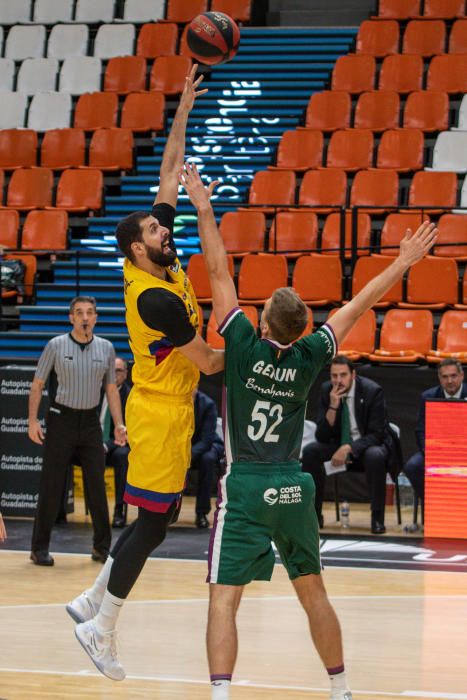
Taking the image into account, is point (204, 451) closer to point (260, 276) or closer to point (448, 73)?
point (260, 276)

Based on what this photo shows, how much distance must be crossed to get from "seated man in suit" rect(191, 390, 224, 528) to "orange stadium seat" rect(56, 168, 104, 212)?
534 cm

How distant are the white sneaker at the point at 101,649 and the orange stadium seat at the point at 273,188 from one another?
9.19 metres

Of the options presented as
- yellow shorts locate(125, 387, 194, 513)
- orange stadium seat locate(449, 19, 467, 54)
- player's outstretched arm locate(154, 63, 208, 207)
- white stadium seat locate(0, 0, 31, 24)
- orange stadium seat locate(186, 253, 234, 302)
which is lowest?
yellow shorts locate(125, 387, 194, 513)

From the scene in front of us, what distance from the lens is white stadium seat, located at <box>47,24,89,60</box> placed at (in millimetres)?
17484

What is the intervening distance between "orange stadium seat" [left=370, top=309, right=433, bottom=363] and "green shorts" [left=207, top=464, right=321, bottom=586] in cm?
685

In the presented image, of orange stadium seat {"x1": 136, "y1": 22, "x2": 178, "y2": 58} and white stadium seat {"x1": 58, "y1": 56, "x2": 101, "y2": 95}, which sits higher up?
orange stadium seat {"x1": 136, "y1": 22, "x2": 178, "y2": 58}

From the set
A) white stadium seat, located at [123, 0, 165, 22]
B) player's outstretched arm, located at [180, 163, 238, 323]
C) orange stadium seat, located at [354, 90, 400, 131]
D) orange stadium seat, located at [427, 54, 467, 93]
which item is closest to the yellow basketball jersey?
player's outstretched arm, located at [180, 163, 238, 323]

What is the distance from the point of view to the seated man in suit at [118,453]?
9.99 m

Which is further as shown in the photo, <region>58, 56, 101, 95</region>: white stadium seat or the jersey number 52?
<region>58, 56, 101, 95</region>: white stadium seat

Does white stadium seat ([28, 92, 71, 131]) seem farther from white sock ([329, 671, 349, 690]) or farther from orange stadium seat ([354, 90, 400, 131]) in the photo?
white sock ([329, 671, 349, 690])

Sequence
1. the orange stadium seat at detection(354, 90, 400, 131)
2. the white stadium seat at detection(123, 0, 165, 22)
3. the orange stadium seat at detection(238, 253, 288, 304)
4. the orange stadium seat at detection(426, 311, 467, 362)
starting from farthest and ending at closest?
the white stadium seat at detection(123, 0, 165, 22), the orange stadium seat at detection(354, 90, 400, 131), the orange stadium seat at detection(238, 253, 288, 304), the orange stadium seat at detection(426, 311, 467, 362)

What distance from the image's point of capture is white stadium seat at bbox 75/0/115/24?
17859mm

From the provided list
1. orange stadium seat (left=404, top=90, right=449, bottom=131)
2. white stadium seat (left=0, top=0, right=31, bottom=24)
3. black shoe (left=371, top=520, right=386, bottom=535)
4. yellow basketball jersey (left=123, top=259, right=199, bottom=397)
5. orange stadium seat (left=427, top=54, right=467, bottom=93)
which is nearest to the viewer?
yellow basketball jersey (left=123, top=259, right=199, bottom=397)

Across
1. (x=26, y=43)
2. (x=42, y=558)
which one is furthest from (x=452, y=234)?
(x=26, y=43)
